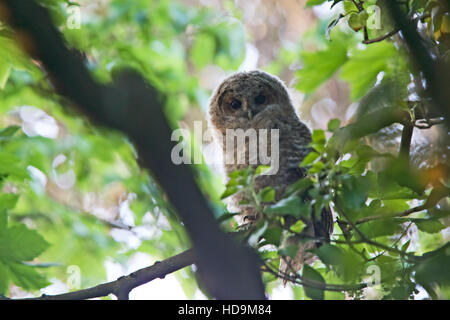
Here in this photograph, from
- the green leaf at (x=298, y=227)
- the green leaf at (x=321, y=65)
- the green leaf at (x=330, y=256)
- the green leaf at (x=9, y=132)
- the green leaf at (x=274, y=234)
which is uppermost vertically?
the green leaf at (x=321, y=65)

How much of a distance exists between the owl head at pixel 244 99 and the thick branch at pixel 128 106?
9.17 feet

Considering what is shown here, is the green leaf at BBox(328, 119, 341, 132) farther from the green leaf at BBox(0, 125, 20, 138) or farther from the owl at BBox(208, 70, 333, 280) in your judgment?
the green leaf at BBox(0, 125, 20, 138)

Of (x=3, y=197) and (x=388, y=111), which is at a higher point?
(x=3, y=197)

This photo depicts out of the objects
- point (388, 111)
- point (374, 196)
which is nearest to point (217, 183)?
point (374, 196)

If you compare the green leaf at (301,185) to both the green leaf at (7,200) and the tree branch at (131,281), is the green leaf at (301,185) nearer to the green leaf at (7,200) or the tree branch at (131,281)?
the tree branch at (131,281)

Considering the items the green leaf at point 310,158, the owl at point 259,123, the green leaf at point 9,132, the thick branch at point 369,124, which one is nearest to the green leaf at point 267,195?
the green leaf at point 310,158

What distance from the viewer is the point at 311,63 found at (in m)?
2.44

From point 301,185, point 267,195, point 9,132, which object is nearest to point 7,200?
point 9,132

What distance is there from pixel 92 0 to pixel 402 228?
218 inches

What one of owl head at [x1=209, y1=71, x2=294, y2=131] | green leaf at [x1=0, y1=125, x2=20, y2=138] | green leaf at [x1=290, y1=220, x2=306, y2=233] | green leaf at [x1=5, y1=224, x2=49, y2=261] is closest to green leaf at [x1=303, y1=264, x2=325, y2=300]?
green leaf at [x1=290, y1=220, x2=306, y2=233]

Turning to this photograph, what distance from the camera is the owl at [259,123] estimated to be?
2682 millimetres

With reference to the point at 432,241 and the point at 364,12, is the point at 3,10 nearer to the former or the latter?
the point at 364,12

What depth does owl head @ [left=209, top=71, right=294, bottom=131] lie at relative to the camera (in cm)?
342

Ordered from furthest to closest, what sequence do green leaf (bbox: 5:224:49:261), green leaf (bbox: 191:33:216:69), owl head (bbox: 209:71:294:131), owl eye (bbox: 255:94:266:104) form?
green leaf (bbox: 191:33:216:69)
owl eye (bbox: 255:94:266:104)
owl head (bbox: 209:71:294:131)
green leaf (bbox: 5:224:49:261)
